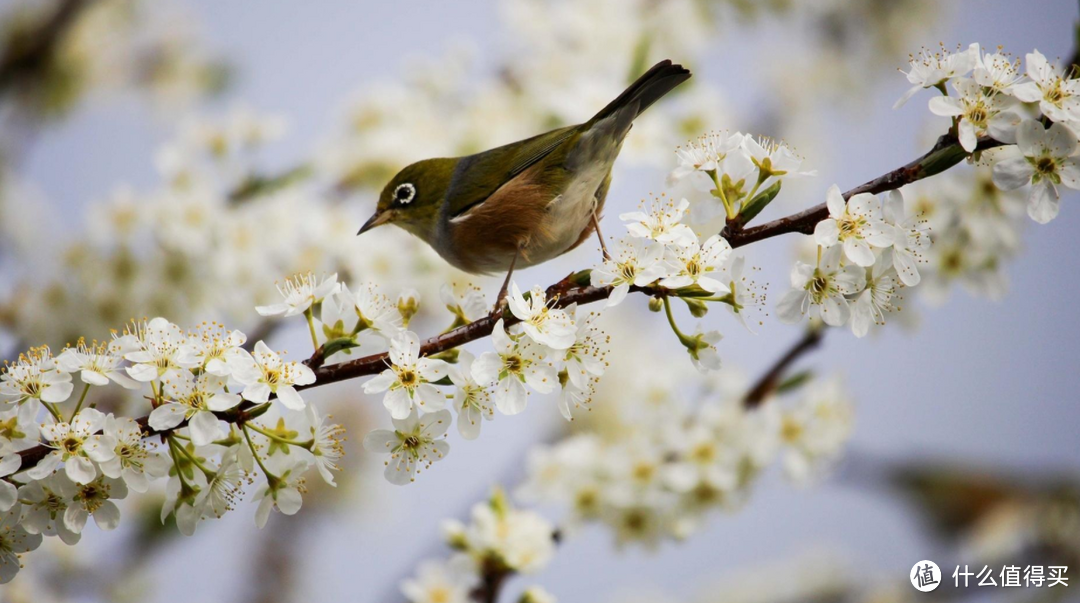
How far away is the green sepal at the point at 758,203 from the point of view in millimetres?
1310

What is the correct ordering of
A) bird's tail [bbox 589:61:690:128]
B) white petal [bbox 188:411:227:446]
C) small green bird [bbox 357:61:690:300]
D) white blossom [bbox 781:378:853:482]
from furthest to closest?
white blossom [bbox 781:378:853:482] → small green bird [bbox 357:61:690:300] → bird's tail [bbox 589:61:690:128] → white petal [bbox 188:411:227:446]

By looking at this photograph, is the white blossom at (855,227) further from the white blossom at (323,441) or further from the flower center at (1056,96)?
the white blossom at (323,441)

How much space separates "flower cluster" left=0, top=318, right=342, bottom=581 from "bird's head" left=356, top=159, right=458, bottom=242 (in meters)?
0.92

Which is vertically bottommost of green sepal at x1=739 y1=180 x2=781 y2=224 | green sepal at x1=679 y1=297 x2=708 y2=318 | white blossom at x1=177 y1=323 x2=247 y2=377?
white blossom at x1=177 y1=323 x2=247 y2=377

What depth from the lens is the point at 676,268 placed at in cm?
127

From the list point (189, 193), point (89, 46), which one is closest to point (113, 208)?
point (189, 193)

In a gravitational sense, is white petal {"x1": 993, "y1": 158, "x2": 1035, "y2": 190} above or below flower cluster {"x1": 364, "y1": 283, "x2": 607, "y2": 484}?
above

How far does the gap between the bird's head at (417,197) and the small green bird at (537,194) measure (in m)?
0.08

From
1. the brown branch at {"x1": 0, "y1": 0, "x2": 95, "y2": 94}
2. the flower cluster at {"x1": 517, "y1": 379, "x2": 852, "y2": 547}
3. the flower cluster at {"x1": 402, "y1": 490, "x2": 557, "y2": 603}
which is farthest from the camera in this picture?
the brown branch at {"x1": 0, "y1": 0, "x2": 95, "y2": 94}

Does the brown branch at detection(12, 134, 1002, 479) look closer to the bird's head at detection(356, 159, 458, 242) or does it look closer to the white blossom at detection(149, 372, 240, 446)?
the white blossom at detection(149, 372, 240, 446)

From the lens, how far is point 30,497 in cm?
126

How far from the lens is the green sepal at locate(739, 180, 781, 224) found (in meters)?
1.31

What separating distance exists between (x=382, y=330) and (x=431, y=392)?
177mm

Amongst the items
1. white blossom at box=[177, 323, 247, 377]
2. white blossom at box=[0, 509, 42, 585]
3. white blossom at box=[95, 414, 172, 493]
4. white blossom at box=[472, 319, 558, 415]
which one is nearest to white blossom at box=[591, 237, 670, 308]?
white blossom at box=[472, 319, 558, 415]
